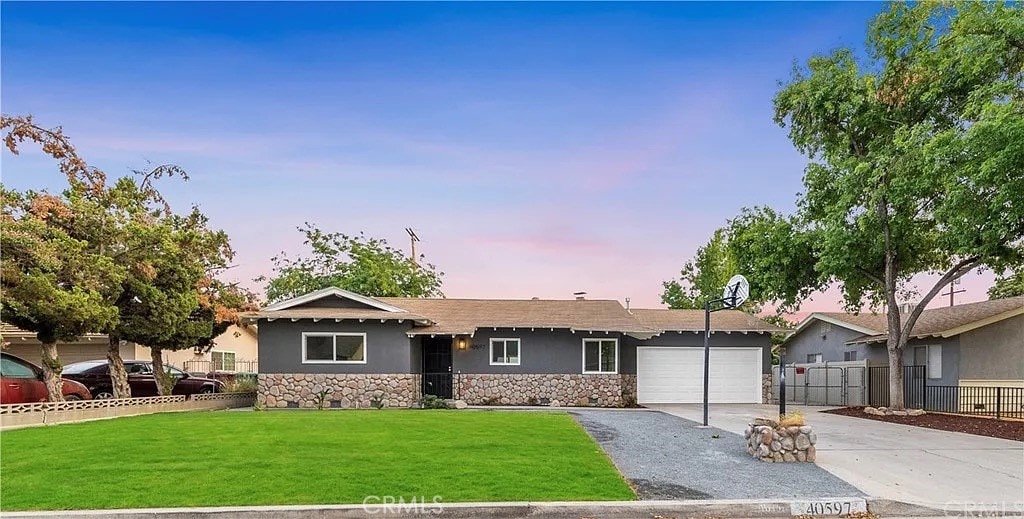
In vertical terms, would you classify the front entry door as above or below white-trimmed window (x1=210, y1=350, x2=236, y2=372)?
above

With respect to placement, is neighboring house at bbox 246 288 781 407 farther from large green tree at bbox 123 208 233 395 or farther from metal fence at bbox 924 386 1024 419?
metal fence at bbox 924 386 1024 419

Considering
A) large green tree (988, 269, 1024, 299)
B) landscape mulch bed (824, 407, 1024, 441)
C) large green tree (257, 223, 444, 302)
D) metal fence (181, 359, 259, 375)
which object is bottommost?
metal fence (181, 359, 259, 375)

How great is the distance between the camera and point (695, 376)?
20.6 meters

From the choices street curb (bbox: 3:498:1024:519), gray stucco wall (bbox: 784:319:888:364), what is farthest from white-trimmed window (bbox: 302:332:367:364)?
gray stucco wall (bbox: 784:319:888:364)

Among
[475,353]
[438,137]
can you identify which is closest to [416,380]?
[475,353]

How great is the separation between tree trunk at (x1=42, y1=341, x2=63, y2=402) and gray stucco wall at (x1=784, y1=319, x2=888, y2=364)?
23975 mm

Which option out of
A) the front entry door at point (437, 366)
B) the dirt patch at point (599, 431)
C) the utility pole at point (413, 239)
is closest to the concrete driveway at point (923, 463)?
the dirt patch at point (599, 431)

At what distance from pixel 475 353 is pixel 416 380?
2.01 meters

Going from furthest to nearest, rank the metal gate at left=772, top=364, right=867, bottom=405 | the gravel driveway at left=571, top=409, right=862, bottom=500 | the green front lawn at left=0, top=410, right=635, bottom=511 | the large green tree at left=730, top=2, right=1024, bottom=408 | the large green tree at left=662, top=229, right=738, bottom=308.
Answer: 1. the large green tree at left=662, top=229, right=738, bottom=308
2. the metal gate at left=772, top=364, right=867, bottom=405
3. the large green tree at left=730, top=2, right=1024, bottom=408
4. the gravel driveway at left=571, top=409, right=862, bottom=500
5. the green front lawn at left=0, top=410, right=635, bottom=511

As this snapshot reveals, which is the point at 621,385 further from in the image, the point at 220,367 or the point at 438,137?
the point at 220,367

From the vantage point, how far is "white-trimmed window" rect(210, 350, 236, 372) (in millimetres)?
27906

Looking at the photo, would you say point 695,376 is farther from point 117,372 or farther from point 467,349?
point 117,372

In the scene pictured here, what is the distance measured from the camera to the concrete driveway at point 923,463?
22.0 ft

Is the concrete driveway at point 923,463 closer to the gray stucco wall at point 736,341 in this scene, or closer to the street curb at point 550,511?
the street curb at point 550,511
